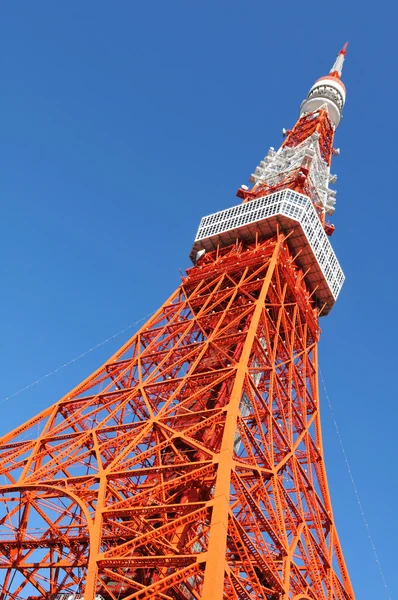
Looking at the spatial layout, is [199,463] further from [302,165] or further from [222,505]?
[302,165]

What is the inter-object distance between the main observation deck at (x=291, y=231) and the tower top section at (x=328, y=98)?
58.1 ft

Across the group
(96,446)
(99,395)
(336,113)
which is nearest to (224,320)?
(99,395)

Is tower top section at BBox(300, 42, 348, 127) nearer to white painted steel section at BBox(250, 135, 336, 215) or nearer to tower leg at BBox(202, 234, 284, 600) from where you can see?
white painted steel section at BBox(250, 135, 336, 215)

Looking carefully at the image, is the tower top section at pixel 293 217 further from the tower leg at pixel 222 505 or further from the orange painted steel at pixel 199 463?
the tower leg at pixel 222 505

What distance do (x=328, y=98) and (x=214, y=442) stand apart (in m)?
34.7

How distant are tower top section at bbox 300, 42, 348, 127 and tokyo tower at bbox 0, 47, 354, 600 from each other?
33.8ft

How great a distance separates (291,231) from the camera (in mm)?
36406

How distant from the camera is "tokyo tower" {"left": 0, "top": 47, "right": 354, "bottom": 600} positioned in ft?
65.4

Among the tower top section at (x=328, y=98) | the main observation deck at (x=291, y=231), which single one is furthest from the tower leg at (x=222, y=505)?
the tower top section at (x=328, y=98)

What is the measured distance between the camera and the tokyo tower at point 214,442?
65.4 feet

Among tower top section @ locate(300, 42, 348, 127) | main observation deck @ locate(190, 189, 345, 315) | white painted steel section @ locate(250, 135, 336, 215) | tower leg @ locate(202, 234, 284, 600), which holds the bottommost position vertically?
tower leg @ locate(202, 234, 284, 600)

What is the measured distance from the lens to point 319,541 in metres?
26.5

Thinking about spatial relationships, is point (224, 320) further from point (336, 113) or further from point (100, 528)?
point (336, 113)

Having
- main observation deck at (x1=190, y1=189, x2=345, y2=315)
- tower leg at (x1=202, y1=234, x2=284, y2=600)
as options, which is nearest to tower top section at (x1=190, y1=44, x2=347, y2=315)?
main observation deck at (x1=190, y1=189, x2=345, y2=315)
